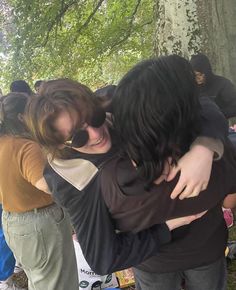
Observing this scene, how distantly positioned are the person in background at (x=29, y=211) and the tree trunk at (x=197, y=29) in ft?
5.81

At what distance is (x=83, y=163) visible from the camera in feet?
4.49

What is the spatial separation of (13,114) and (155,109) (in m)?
1.29

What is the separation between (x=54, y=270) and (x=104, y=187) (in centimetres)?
135

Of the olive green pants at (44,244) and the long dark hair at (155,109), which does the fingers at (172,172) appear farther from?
the olive green pants at (44,244)

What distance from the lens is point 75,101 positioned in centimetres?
134

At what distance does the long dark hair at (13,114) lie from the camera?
218 centimetres

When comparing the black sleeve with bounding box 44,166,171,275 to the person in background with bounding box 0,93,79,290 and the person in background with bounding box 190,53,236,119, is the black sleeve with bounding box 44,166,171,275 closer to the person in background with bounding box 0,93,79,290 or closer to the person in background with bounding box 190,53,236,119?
the person in background with bounding box 0,93,79,290

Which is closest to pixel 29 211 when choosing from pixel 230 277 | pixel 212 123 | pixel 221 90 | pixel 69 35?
pixel 212 123

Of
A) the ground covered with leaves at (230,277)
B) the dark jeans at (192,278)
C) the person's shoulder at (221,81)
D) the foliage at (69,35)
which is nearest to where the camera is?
the dark jeans at (192,278)

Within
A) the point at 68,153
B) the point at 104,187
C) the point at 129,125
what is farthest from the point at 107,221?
the point at 129,125

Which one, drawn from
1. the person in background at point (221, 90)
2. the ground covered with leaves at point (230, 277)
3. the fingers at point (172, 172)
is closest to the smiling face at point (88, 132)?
the fingers at point (172, 172)

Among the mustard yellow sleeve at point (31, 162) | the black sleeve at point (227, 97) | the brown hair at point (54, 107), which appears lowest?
the black sleeve at point (227, 97)

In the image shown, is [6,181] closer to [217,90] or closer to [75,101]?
[75,101]

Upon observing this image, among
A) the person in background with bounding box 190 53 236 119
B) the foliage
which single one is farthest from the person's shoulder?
the foliage
